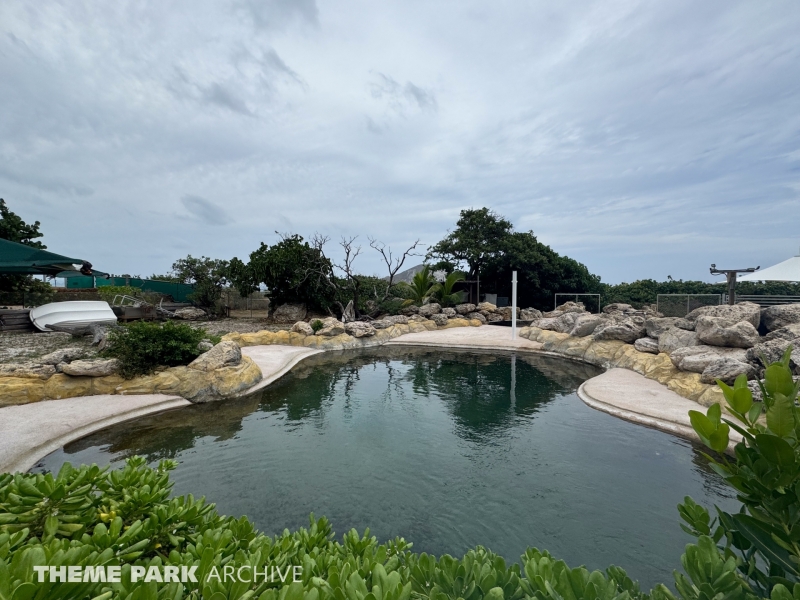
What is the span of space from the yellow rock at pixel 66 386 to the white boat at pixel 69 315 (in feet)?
19.8

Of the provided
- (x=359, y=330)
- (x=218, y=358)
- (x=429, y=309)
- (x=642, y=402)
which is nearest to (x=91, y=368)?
(x=218, y=358)

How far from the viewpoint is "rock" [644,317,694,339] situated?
9375 millimetres

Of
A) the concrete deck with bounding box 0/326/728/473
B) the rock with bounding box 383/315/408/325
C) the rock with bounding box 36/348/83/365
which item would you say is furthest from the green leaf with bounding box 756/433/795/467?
the rock with bounding box 383/315/408/325

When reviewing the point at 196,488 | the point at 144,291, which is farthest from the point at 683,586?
the point at 144,291

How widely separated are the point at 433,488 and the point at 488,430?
6.29 feet

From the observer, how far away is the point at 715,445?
1.06m

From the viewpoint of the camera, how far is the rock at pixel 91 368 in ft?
20.6

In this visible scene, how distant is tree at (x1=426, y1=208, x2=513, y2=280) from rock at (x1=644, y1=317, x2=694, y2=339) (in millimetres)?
10550

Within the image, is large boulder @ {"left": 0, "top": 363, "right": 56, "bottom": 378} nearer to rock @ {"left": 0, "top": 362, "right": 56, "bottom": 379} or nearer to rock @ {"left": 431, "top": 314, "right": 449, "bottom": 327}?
rock @ {"left": 0, "top": 362, "right": 56, "bottom": 379}

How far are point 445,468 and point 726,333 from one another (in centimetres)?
691

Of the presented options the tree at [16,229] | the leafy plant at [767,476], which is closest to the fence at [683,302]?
the leafy plant at [767,476]

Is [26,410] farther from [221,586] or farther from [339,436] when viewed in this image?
[221,586]

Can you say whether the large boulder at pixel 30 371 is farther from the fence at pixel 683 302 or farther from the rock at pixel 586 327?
the fence at pixel 683 302

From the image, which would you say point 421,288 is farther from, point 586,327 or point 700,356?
point 700,356
